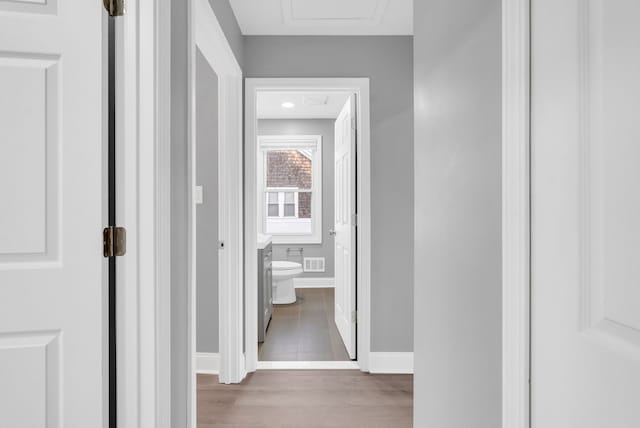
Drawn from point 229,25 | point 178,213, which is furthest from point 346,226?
point 178,213

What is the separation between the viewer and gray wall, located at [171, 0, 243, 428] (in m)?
1.50

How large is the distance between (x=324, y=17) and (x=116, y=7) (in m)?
1.69

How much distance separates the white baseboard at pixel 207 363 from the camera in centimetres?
285

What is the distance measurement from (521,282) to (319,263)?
17.0ft

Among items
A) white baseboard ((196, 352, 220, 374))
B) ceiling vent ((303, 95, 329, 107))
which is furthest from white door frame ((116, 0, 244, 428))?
ceiling vent ((303, 95, 329, 107))

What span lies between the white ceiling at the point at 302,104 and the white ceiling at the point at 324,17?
4.89ft

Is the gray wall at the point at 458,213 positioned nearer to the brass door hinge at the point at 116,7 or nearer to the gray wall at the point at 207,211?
the brass door hinge at the point at 116,7

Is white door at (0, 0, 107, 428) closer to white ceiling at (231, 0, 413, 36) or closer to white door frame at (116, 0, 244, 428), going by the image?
→ white door frame at (116, 0, 244, 428)

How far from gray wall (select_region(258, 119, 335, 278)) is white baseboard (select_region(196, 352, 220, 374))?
3.13 m

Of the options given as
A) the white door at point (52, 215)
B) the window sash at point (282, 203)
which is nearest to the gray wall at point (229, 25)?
the white door at point (52, 215)

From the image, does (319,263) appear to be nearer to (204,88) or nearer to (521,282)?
(204,88)

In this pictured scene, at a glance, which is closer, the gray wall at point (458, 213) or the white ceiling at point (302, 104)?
the gray wall at point (458, 213)

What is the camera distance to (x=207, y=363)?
2.86 meters

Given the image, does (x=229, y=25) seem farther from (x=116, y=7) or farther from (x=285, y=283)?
(x=285, y=283)
